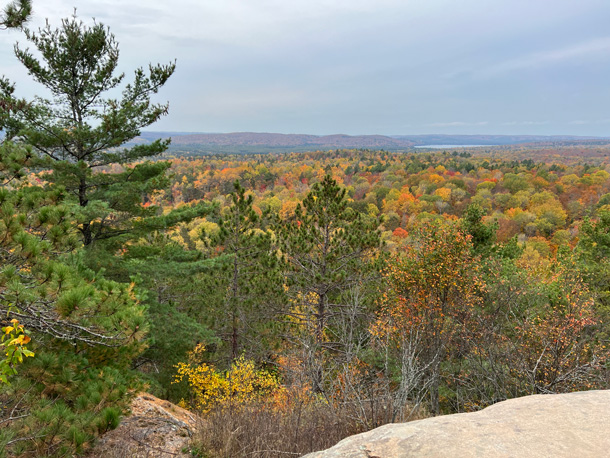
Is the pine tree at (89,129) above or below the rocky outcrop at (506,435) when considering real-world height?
above

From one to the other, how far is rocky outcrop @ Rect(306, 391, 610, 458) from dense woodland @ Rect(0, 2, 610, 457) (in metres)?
1.19

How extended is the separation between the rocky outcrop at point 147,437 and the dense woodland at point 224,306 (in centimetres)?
40

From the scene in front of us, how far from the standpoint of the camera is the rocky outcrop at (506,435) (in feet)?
8.96

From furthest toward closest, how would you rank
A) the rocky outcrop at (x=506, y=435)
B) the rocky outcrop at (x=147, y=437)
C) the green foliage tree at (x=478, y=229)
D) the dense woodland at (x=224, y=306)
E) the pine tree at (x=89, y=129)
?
the green foliage tree at (x=478, y=229) → the pine tree at (x=89, y=129) → the rocky outcrop at (x=147, y=437) → the dense woodland at (x=224, y=306) → the rocky outcrop at (x=506, y=435)

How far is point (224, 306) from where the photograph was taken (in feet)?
40.3

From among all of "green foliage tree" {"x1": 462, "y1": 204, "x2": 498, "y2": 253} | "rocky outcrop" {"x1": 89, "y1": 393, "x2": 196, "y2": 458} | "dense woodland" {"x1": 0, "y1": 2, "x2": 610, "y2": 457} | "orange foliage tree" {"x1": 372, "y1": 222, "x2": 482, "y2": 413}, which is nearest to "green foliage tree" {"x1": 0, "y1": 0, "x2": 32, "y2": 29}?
"dense woodland" {"x1": 0, "y1": 2, "x2": 610, "y2": 457}

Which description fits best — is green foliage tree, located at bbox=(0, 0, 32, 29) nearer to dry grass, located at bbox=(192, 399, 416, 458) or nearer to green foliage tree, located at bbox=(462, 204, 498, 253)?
dry grass, located at bbox=(192, 399, 416, 458)

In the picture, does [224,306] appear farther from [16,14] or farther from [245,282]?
[16,14]

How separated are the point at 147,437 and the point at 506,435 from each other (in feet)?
16.8

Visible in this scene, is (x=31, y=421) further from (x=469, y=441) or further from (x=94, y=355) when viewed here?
(x=469, y=441)

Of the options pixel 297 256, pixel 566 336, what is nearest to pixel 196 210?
pixel 297 256

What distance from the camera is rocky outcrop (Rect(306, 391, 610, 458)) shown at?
273 centimetres

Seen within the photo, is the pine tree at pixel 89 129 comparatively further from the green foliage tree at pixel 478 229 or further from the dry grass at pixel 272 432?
the green foliage tree at pixel 478 229

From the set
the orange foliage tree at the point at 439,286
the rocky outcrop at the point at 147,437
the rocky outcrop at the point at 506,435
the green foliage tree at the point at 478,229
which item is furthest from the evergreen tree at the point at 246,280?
the green foliage tree at the point at 478,229
